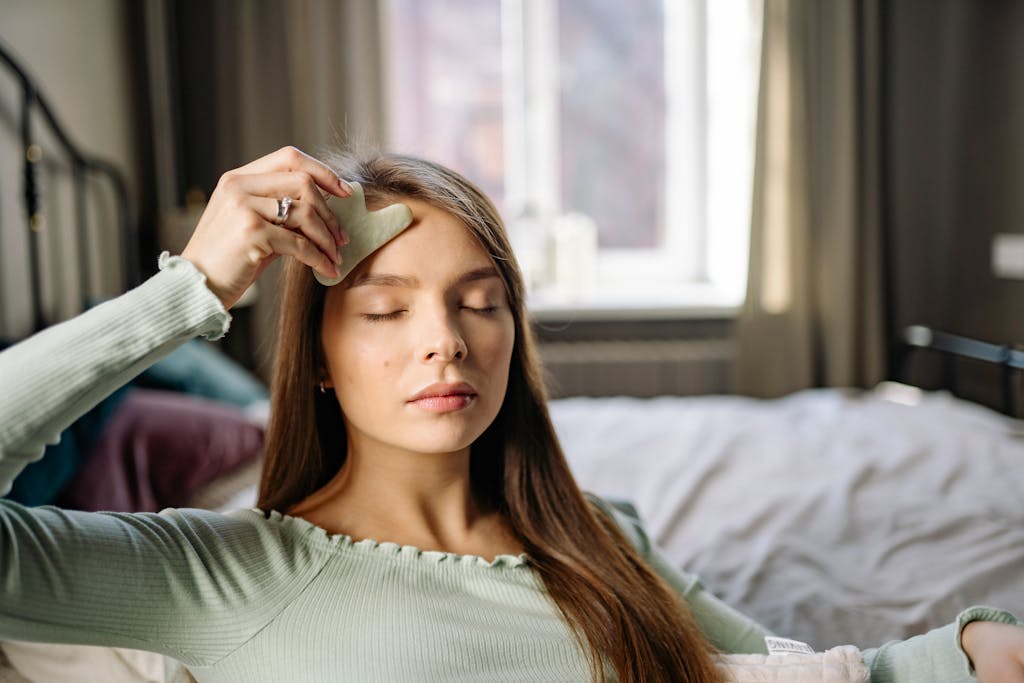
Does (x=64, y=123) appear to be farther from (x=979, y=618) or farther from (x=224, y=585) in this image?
(x=979, y=618)

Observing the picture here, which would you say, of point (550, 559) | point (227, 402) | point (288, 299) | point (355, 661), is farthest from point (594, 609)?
point (227, 402)

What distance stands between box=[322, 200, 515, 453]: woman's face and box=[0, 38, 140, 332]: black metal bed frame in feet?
4.88

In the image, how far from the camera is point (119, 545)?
0.80 m

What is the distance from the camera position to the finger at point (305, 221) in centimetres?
80

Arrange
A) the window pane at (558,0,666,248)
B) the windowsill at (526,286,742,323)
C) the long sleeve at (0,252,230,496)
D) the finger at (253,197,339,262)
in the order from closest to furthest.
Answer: the long sleeve at (0,252,230,496) < the finger at (253,197,339,262) < the windowsill at (526,286,742,323) < the window pane at (558,0,666,248)

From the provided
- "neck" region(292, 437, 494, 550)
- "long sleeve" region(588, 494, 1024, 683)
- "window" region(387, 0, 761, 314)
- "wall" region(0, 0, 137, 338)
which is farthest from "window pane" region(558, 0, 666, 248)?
"neck" region(292, 437, 494, 550)

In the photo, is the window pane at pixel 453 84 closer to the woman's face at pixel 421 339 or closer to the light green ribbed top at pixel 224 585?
the woman's face at pixel 421 339

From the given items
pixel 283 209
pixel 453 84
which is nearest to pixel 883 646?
pixel 283 209

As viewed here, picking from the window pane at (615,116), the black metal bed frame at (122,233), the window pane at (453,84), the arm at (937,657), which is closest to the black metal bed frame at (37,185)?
the black metal bed frame at (122,233)

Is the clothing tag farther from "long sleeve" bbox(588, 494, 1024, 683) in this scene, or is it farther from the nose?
the nose

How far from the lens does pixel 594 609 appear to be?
981mm

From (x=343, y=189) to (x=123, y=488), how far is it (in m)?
1.07

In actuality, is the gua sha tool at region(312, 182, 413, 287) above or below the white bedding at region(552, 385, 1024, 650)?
above

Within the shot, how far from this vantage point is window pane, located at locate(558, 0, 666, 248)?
4.00 meters
